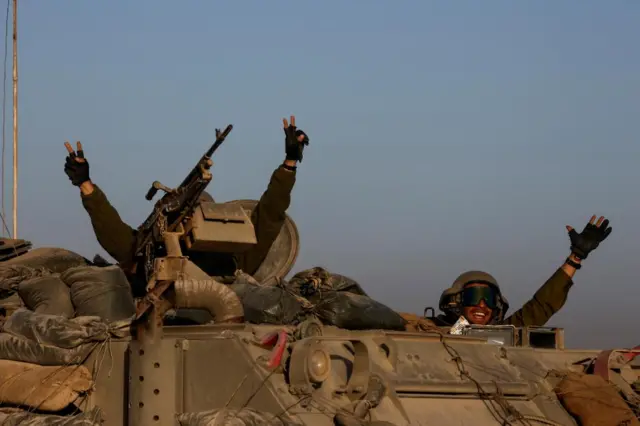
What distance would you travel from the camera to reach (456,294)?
13906 millimetres

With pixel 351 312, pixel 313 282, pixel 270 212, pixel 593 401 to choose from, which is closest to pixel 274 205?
pixel 270 212

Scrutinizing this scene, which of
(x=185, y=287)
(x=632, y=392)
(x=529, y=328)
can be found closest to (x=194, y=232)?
(x=185, y=287)

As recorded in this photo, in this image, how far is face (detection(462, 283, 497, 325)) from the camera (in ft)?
44.8

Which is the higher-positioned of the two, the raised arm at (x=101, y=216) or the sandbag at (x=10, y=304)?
the raised arm at (x=101, y=216)

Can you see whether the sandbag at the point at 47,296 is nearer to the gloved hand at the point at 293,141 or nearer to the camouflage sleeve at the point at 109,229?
the camouflage sleeve at the point at 109,229

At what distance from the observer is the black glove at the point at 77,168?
13.0 m

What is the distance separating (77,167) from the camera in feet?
42.8

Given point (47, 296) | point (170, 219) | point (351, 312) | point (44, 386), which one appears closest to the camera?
point (44, 386)

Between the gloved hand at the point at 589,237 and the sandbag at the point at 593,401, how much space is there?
16.9ft

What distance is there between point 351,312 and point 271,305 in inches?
29.3

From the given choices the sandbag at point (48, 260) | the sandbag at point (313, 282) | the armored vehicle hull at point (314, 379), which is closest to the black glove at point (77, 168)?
the sandbag at point (48, 260)

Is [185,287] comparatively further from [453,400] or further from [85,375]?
[453,400]

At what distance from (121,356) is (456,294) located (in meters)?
5.55

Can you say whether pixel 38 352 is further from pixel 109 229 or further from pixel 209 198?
pixel 209 198
